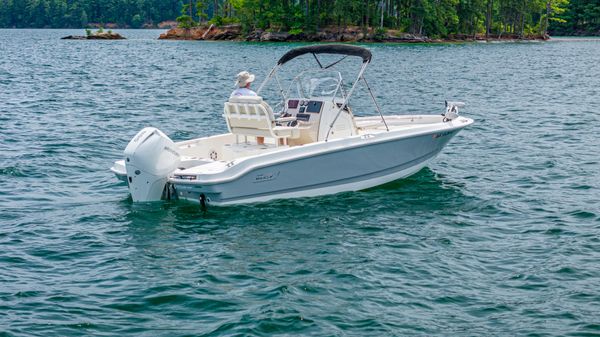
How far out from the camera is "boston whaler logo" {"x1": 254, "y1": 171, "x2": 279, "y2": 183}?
42.8 ft

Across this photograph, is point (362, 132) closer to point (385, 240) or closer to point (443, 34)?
point (385, 240)

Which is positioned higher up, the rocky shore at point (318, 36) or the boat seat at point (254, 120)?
the rocky shore at point (318, 36)

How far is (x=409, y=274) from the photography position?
10.4m

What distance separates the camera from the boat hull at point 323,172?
12861 millimetres

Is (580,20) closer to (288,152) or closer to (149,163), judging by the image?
(288,152)

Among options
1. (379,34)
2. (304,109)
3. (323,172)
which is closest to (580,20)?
(379,34)

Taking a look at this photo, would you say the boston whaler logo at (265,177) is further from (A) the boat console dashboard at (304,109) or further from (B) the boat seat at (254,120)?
(A) the boat console dashboard at (304,109)

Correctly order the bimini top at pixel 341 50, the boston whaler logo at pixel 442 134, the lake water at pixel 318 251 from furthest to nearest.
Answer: the boston whaler logo at pixel 442 134 < the bimini top at pixel 341 50 < the lake water at pixel 318 251

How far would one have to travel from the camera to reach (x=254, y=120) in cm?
1393

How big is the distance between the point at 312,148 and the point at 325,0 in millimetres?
84906

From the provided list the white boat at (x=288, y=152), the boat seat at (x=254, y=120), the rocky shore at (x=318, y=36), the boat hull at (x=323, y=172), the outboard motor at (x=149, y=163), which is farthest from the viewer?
the rocky shore at (x=318, y=36)

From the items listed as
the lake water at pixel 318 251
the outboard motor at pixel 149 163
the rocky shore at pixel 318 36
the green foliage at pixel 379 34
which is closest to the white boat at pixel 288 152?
the outboard motor at pixel 149 163

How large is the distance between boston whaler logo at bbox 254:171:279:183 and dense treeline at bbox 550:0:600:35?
13063cm

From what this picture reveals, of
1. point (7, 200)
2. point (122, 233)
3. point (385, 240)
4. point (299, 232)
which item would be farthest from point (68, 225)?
point (385, 240)
